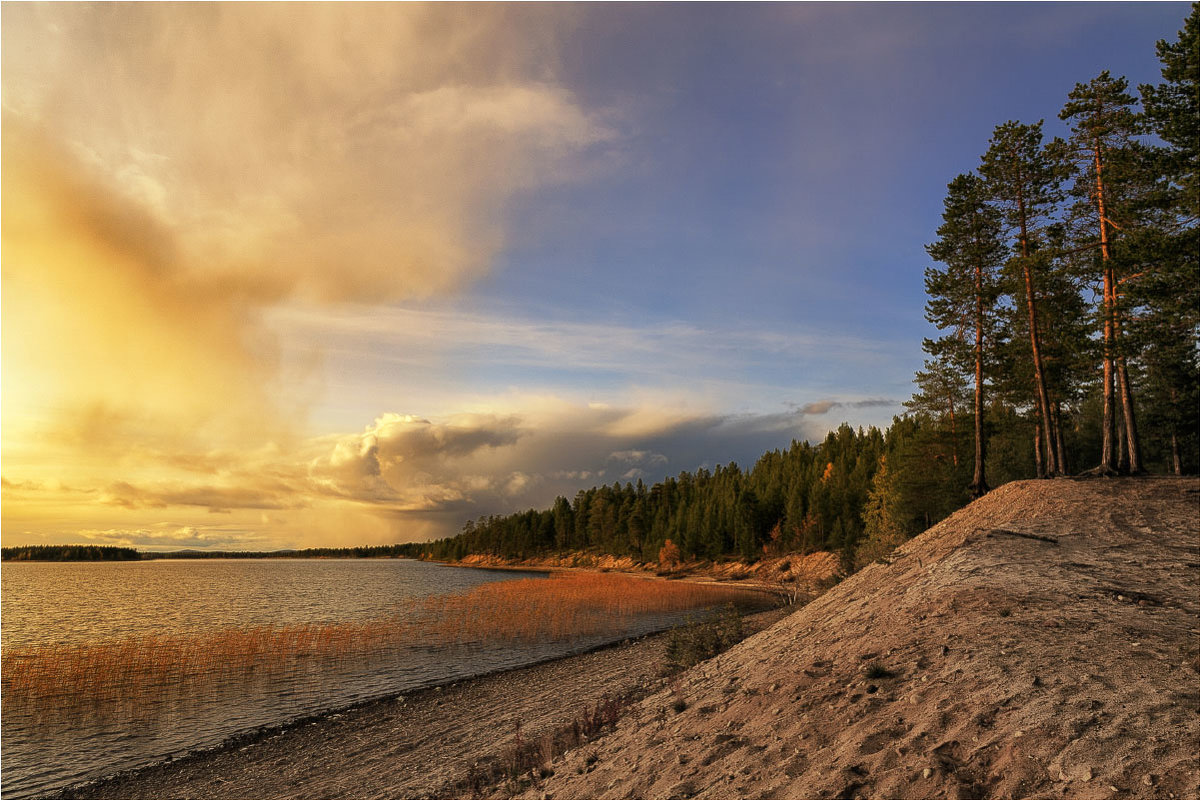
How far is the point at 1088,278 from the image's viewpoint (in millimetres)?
28250

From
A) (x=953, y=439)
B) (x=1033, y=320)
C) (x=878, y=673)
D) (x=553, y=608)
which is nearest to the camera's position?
(x=878, y=673)

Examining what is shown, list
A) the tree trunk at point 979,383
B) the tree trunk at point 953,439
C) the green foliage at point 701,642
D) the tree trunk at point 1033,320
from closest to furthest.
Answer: the green foliage at point 701,642, the tree trunk at point 1033,320, the tree trunk at point 979,383, the tree trunk at point 953,439

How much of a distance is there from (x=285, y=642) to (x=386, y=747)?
2200 cm

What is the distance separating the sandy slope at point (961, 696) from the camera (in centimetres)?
791

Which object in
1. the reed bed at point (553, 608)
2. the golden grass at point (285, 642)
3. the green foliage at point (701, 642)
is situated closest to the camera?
the green foliage at point (701, 642)

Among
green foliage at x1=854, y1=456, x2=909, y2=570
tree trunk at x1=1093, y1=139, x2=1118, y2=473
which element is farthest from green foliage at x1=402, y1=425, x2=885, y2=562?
tree trunk at x1=1093, y1=139, x2=1118, y2=473

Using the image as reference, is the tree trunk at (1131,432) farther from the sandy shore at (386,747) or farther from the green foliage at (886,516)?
the sandy shore at (386,747)

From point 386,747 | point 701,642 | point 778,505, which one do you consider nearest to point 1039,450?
point 701,642

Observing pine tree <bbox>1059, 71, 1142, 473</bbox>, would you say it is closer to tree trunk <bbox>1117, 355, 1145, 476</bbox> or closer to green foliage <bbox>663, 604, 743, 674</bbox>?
→ tree trunk <bbox>1117, 355, 1145, 476</bbox>

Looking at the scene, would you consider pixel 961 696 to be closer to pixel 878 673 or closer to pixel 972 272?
pixel 878 673

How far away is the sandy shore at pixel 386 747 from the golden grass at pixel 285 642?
417 inches

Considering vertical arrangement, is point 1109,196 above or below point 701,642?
above

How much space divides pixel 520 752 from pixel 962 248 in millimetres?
35610

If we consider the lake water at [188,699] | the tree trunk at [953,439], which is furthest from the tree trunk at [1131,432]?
the lake water at [188,699]
